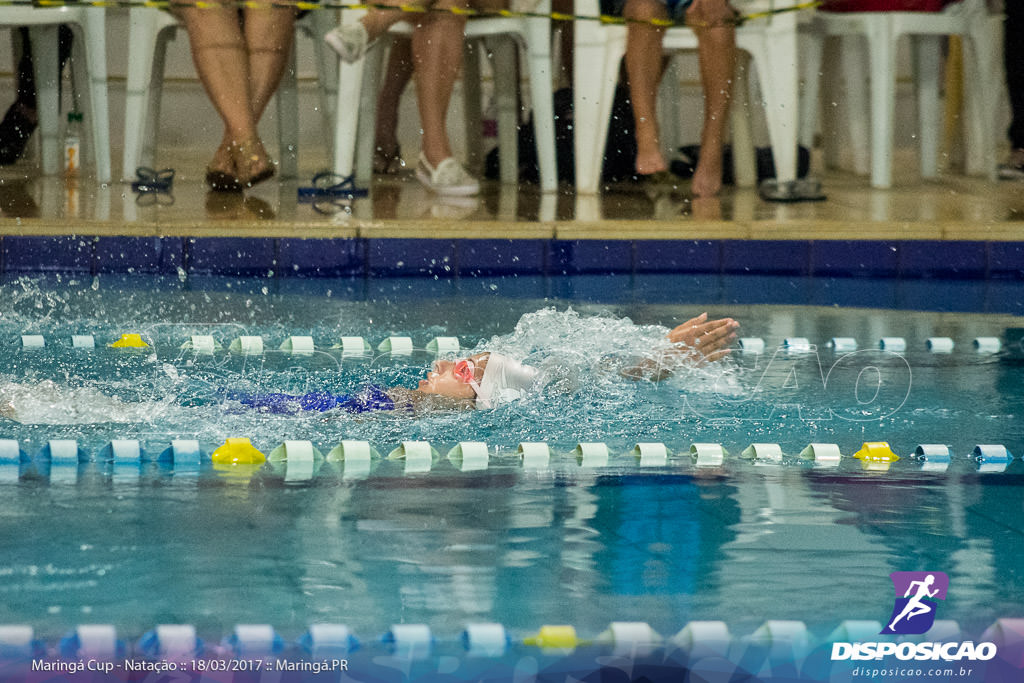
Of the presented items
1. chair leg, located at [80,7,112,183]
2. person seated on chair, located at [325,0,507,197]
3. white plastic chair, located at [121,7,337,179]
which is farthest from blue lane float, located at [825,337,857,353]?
chair leg, located at [80,7,112,183]

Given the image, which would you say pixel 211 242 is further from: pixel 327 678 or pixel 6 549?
pixel 327 678

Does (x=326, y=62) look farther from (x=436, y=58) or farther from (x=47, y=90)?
(x=47, y=90)

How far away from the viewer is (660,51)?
5168mm

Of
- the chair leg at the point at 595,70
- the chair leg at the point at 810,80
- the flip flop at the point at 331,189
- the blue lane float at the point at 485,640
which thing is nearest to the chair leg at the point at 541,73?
the chair leg at the point at 595,70

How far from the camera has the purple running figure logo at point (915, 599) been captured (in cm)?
180

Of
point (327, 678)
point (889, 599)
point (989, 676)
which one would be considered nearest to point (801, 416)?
point (889, 599)

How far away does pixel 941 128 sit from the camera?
7316 mm

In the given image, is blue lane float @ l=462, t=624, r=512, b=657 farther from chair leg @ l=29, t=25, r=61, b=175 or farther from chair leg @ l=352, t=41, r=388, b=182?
chair leg @ l=29, t=25, r=61, b=175

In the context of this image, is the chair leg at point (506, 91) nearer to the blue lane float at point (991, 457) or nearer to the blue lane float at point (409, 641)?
the blue lane float at point (991, 457)

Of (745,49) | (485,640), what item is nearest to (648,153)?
(745,49)

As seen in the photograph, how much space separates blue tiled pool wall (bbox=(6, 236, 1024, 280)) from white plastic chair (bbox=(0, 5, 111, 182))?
3.85 feet

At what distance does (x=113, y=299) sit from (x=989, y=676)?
3.20m

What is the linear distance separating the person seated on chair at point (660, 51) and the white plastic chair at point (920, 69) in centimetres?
70

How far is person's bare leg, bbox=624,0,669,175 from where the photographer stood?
200 inches
